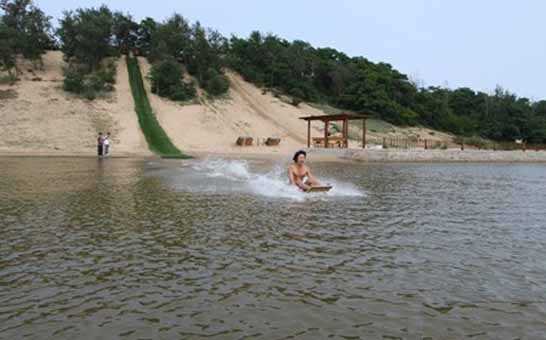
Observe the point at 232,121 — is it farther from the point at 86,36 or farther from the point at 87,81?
the point at 86,36

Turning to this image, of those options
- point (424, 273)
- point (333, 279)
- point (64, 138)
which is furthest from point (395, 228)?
point (64, 138)

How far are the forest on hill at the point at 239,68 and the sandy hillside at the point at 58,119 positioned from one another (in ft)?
7.32

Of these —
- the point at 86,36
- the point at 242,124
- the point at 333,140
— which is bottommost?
the point at 333,140

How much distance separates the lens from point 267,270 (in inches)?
268

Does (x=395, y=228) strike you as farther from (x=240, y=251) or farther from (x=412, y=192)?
(x=412, y=192)

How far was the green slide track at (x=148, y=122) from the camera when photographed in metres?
40.5

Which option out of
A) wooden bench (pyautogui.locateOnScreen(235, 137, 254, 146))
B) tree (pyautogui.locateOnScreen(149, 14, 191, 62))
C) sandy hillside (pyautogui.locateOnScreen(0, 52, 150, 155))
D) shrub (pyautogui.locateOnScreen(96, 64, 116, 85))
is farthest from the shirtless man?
tree (pyautogui.locateOnScreen(149, 14, 191, 62))

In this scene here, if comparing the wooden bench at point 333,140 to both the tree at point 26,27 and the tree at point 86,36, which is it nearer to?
the tree at point 86,36

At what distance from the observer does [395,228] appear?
32.8ft

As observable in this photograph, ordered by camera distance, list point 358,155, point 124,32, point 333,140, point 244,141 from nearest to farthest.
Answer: point 358,155, point 333,140, point 244,141, point 124,32

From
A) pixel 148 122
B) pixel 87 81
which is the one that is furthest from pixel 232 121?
pixel 87 81

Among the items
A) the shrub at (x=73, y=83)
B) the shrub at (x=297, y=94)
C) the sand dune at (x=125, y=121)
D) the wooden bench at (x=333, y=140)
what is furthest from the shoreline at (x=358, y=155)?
the shrub at (x=297, y=94)

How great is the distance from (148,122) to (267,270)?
44.0 meters

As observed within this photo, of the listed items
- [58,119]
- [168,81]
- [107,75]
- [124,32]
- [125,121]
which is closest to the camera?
[58,119]
